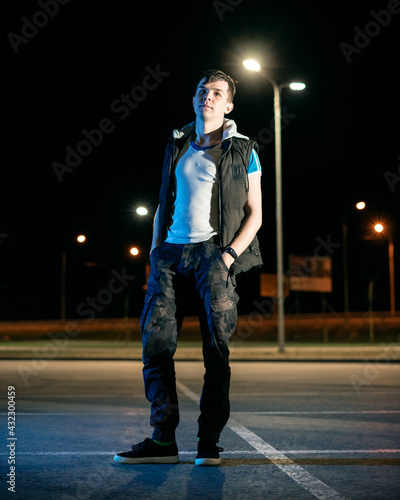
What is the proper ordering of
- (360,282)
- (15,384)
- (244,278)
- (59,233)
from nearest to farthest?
(15,384), (59,233), (244,278), (360,282)

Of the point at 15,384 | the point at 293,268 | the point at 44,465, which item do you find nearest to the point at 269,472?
the point at 44,465

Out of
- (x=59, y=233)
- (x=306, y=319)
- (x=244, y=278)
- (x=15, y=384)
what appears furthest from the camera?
(x=244, y=278)

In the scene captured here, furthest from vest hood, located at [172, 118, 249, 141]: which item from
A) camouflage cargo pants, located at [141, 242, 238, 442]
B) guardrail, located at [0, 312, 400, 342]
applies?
guardrail, located at [0, 312, 400, 342]

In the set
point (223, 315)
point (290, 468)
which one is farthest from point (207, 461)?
point (223, 315)

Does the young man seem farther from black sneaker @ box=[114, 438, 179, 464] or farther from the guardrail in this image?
the guardrail

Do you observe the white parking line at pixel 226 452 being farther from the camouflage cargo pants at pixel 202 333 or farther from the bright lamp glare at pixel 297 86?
the bright lamp glare at pixel 297 86

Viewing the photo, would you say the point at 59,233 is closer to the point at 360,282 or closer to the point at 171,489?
the point at 360,282

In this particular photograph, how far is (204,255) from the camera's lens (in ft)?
15.2

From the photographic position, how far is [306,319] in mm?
53938

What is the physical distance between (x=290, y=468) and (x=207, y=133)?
209cm

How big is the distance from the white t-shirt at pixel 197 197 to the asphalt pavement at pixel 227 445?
136 cm

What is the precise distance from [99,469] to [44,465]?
351 mm

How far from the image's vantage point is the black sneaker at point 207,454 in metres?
4.48

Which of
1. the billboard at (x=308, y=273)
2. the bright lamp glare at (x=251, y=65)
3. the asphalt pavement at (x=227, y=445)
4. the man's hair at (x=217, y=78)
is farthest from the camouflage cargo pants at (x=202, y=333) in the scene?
the billboard at (x=308, y=273)
